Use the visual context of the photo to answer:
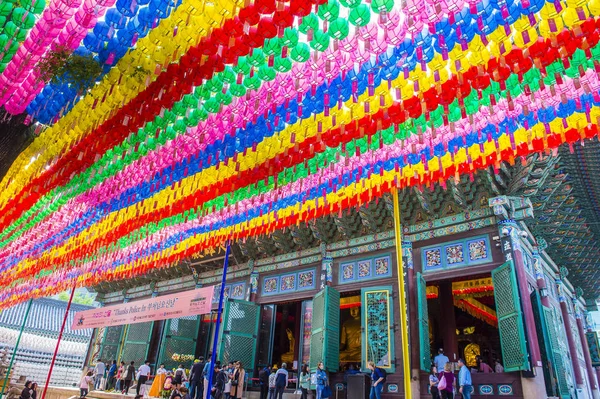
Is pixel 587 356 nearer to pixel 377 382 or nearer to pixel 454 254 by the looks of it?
pixel 454 254

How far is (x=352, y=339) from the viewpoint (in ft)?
48.1

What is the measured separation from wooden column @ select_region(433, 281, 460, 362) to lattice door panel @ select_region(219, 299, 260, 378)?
5035mm

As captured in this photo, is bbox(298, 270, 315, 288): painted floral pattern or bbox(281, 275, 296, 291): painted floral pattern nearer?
bbox(298, 270, 315, 288): painted floral pattern

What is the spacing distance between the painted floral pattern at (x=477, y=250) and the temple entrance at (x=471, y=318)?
8.81 ft

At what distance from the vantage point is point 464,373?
7.18 metres

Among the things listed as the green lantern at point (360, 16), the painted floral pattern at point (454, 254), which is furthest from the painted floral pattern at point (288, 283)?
the green lantern at point (360, 16)

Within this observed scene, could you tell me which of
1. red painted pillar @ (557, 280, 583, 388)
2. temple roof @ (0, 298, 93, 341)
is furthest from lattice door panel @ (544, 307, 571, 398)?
temple roof @ (0, 298, 93, 341)

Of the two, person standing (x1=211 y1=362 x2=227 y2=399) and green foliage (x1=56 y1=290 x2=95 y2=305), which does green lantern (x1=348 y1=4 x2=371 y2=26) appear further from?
green foliage (x1=56 y1=290 x2=95 y2=305)

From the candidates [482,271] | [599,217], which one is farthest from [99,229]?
[599,217]

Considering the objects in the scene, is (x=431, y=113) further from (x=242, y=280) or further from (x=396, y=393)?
(x=242, y=280)

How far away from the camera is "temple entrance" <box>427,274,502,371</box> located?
1134 cm

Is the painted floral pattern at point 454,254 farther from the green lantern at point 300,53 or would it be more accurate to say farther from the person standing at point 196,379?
the green lantern at point 300,53

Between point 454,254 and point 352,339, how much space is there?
7319 millimetres

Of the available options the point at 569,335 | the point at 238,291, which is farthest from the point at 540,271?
the point at 238,291
